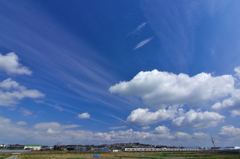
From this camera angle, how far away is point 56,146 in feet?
636

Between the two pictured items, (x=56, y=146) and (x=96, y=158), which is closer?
(x=96, y=158)

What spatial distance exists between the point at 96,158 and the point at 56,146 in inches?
5686

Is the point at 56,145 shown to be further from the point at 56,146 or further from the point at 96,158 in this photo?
the point at 96,158

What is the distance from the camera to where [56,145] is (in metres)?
196

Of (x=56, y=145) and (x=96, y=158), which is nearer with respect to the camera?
(x=96, y=158)

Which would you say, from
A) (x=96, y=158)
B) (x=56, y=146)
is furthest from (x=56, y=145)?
(x=96, y=158)

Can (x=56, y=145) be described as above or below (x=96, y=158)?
above

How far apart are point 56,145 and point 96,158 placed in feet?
482

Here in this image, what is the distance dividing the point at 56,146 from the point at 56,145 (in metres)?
2.56

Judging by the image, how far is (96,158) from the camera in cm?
7256
